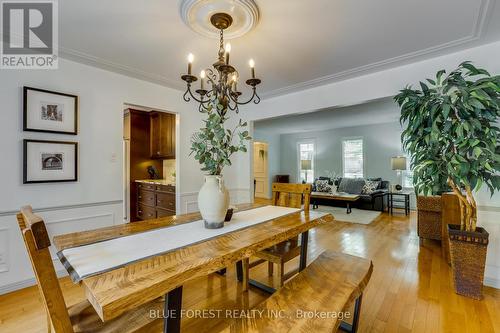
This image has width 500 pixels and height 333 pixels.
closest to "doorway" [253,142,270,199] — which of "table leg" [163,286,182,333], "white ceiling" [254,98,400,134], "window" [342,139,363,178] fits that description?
"white ceiling" [254,98,400,134]

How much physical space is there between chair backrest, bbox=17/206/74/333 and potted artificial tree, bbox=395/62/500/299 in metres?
2.73

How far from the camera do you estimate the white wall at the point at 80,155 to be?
2203mm

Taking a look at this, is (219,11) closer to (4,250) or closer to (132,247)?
(132,247)

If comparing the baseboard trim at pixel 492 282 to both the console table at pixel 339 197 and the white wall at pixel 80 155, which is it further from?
the white wall at pixel 80 155

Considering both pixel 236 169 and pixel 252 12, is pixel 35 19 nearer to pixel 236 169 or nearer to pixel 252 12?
pixel 252 12

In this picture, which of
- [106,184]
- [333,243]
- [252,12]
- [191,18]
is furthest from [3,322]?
[333,243]

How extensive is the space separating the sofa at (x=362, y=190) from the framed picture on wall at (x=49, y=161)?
572 cm

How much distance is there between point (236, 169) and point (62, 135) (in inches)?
103

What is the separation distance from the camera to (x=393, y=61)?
103 inches

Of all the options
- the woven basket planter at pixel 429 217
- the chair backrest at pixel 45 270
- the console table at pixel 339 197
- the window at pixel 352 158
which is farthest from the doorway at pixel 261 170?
the chair backrest at pixel 45 270

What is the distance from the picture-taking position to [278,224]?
1.65m

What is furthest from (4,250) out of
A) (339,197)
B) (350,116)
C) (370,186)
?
(370,186)

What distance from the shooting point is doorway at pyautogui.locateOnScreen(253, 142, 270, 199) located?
8.66 meters

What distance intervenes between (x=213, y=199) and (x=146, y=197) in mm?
3503
